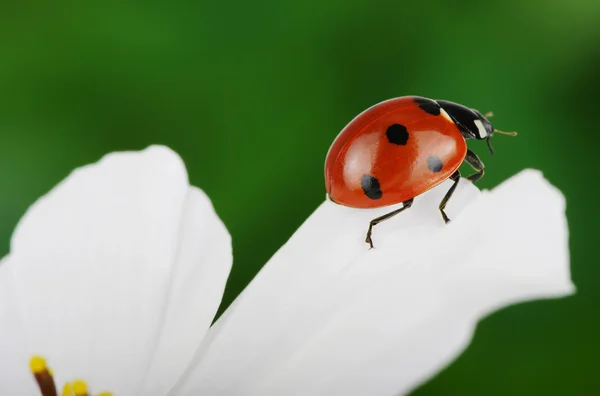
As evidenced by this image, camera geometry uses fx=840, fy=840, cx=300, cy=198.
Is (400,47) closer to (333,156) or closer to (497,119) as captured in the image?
(497,119)

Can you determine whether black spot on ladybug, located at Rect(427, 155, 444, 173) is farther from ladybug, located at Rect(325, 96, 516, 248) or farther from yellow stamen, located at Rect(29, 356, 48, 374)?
yellow stamen, located at Rect(29, 356, 48, 374)

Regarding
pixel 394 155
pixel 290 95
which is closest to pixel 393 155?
pixel 394 155

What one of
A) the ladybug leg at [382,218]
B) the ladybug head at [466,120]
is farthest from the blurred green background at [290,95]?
the ladybug leg at [382,218]

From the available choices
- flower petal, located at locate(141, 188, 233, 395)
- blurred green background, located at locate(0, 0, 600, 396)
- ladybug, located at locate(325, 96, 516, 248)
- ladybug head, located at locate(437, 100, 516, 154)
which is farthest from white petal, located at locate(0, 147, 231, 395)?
blurred green background, located at locate(0, 0, 600, 396)

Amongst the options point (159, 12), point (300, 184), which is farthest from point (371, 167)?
point (159, 12)

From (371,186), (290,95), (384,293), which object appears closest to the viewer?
(384,293)

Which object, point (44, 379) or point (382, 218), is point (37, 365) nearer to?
point (44, 379)
